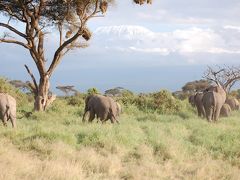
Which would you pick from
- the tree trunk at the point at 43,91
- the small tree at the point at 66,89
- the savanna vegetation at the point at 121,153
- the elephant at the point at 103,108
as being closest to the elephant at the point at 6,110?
the savanna vegetation at the point at 121,153

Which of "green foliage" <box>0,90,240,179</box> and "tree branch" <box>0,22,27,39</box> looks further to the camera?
"tree branch" <box>0,22,27,39</box>

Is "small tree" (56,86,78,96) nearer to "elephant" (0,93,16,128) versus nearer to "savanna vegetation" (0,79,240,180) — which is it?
"savanna vegetation" (0,79,240,180)

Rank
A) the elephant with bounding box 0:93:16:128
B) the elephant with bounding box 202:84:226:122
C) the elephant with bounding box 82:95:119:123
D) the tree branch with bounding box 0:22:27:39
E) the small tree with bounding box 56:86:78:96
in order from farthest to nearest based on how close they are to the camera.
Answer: the small tree with bounding box 56:86:78:96 < the tree branch with bounding box 0:22:27:39 < the elephant with bounding box 202:84:226:122 < the elephant with bounding box 82:95:119:123 < the elephant with bounding box 0:93:16:128

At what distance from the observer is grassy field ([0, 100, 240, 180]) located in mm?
11258

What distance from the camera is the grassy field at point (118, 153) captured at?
1126 cm

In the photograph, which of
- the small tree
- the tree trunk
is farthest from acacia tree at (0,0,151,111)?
the small tree

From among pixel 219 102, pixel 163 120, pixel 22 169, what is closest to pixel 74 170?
pixel 22 169

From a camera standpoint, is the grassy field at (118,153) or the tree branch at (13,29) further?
the tree branch at (13,29)

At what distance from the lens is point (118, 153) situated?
1326 centimetres

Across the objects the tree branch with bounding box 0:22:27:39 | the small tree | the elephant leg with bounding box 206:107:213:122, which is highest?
the tree branch with bounding box 0:22:27:39

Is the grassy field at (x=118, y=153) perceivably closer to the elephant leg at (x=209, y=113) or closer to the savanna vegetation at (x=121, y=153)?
the savanna vegetation at (x=121, y=153)

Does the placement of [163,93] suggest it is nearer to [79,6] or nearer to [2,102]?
[79,6]

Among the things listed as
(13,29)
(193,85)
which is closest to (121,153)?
(13,29)

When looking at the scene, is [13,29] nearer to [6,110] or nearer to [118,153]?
[6,110]
